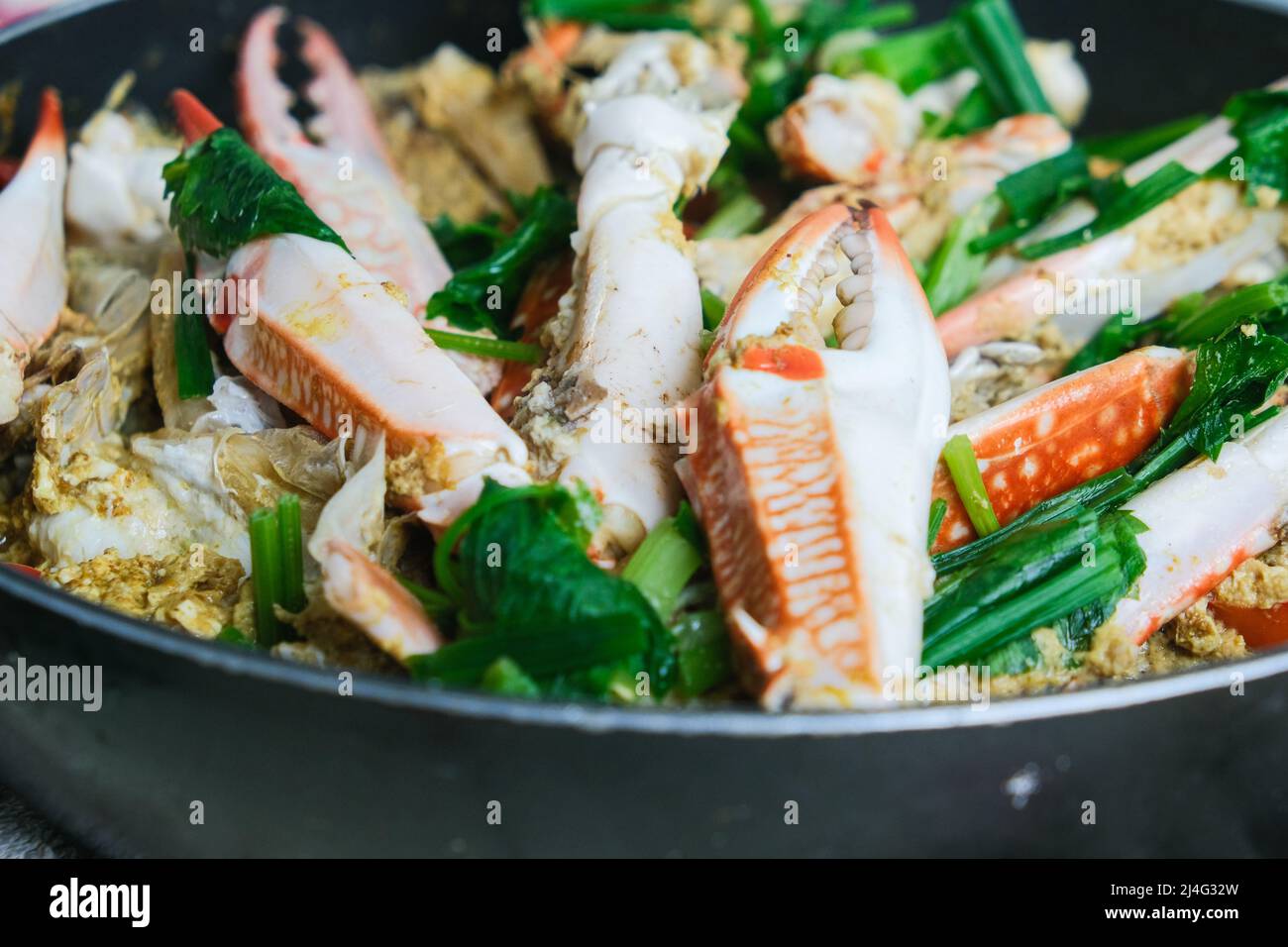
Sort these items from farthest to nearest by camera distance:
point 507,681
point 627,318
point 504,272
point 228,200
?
point 504,272 → point 228,200 → point 627,318 → point 507,681

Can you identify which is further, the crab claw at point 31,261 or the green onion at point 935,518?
the crab claw at point 31,261

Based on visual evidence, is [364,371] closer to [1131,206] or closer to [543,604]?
[543,604]

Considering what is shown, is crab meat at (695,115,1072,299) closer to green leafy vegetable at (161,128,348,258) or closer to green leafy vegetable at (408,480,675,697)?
green leafy vegetable at (161,128,348,258)

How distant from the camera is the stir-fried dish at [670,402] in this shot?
5.74ft

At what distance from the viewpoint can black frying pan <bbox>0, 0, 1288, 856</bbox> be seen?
1.49m

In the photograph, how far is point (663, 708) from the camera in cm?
146

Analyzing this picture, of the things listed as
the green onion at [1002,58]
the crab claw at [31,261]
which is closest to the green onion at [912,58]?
the green onion at [1002,58]

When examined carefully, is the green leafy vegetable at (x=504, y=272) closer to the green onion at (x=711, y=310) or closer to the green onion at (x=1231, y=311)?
the green onion at (x=711, y=310)

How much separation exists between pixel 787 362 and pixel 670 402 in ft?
0.93

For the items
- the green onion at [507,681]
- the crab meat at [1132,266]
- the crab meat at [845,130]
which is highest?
the crab meat at [845,130]

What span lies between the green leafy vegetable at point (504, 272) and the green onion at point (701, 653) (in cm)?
103

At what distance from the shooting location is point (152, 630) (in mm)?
1552

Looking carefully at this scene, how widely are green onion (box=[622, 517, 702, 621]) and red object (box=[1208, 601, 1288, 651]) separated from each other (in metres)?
0.97

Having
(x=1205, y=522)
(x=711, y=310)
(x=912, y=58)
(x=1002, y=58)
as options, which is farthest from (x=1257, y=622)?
(x=912, y=58)
